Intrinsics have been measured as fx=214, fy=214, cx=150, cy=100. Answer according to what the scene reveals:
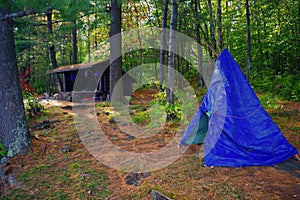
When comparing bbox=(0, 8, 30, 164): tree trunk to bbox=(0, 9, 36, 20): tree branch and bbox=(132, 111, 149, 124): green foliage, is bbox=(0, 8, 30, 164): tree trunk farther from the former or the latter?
bbox=(132, 111, 149, 124): green foliage

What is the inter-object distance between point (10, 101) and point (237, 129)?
5.94 meters

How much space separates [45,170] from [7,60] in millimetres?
3115

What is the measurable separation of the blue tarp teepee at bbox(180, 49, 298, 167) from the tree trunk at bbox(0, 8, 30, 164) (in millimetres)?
5079

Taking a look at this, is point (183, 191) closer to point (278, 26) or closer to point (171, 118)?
point (171, 118)

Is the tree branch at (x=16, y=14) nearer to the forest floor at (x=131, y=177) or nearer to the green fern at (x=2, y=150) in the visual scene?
the green fern at (x=2, y=150)

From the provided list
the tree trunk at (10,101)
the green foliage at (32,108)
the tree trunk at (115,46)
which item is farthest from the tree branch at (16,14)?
the tree trunk at (115,46)

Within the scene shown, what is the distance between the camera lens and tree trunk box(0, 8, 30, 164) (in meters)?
5.75

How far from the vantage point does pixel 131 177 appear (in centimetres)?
460

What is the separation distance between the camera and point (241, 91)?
515 cm

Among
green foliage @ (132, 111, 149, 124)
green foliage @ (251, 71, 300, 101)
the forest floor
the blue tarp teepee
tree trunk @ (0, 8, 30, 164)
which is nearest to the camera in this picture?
the forest floor

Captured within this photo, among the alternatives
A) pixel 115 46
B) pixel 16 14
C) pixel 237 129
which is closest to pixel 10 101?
pixel 16 14

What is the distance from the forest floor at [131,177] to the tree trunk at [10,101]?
0.41m

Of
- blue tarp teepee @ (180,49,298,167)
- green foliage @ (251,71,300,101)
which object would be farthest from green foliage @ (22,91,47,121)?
green foliage @ (251,71,300,101)

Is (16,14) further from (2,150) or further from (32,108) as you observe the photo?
(32,108)
